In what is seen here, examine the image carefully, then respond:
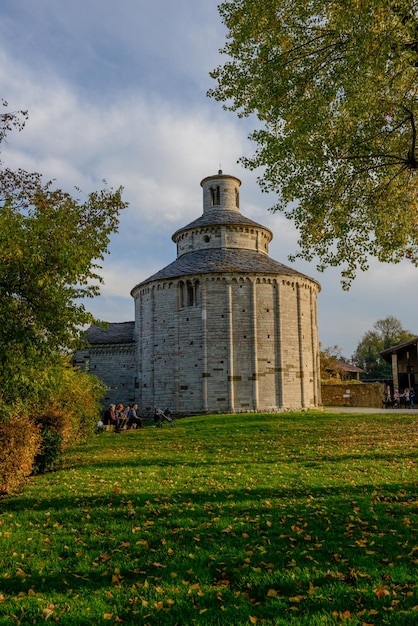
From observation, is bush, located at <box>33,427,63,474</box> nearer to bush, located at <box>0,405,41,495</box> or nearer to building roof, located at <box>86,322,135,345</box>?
bush, located at <box>0,405,41,495</box>

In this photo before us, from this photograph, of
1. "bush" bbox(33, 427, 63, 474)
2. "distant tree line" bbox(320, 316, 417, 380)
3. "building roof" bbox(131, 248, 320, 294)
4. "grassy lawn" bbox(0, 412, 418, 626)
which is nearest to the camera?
"grassy lawn" bbox(0, 412, 418, 626)

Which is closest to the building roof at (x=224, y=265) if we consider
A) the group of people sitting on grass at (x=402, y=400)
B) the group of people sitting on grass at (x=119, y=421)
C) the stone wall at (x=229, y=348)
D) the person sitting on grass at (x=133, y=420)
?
the stone wall at (x=229, y=348)

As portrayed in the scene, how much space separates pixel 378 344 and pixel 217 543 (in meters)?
85.4

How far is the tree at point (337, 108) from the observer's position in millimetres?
10516

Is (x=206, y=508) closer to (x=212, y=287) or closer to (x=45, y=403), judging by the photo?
(x=45, y=403)

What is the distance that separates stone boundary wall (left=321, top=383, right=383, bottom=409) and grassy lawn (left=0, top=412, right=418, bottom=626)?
82.2 ft

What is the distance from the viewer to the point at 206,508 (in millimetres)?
8516

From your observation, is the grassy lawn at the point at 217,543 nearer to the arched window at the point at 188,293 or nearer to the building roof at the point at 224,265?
the arched window at the point at 188,293

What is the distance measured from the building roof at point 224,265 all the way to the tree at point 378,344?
50.9 meters

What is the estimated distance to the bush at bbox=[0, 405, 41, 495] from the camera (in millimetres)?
10000

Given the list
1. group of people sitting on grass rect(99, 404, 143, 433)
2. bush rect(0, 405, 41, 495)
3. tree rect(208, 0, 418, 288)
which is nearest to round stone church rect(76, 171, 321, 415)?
group of people sitting on grass rect(99, 404, 143, 433)

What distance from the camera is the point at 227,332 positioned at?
32750 millimetres

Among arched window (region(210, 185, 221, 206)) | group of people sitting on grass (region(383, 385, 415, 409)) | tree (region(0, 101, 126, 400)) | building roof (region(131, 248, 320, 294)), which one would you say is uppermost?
arched window (region(210, 185, 221, 206))

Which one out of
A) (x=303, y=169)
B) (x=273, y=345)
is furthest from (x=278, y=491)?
(x=273, y=345)
